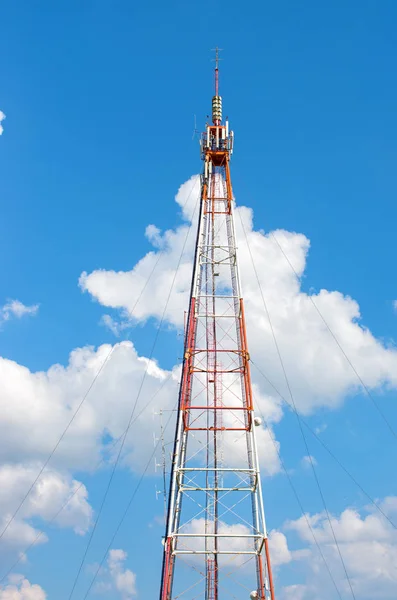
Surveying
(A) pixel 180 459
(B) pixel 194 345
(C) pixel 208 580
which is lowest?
(C) pixel 208 580

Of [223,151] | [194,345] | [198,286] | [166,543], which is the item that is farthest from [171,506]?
[223,151]

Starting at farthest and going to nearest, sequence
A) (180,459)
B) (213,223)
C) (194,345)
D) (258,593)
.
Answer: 1. (213,223)
2. (194,345)
3. (180,459)
4. (258,593)

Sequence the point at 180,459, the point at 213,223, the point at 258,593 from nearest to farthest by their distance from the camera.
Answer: the point at 258,593 → the point at 180,459 → the point at 213,223

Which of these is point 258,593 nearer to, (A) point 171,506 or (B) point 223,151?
(A) point 171,506

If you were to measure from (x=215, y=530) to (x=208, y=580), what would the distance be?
134 inches

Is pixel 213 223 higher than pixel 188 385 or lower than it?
higher

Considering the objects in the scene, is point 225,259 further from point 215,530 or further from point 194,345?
point 215,530

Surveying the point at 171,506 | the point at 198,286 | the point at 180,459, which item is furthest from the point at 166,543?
the point at 198,286

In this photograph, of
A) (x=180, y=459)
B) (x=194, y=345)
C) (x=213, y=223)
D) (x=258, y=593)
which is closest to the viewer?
(x=258, y=593)

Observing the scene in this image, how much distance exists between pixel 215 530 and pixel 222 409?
9078 millimetres

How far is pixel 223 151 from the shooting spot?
188 feet

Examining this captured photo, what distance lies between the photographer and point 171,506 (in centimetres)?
4638

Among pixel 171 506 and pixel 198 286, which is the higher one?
pixel 198 286

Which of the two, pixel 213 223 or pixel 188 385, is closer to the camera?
pixel 188 385
